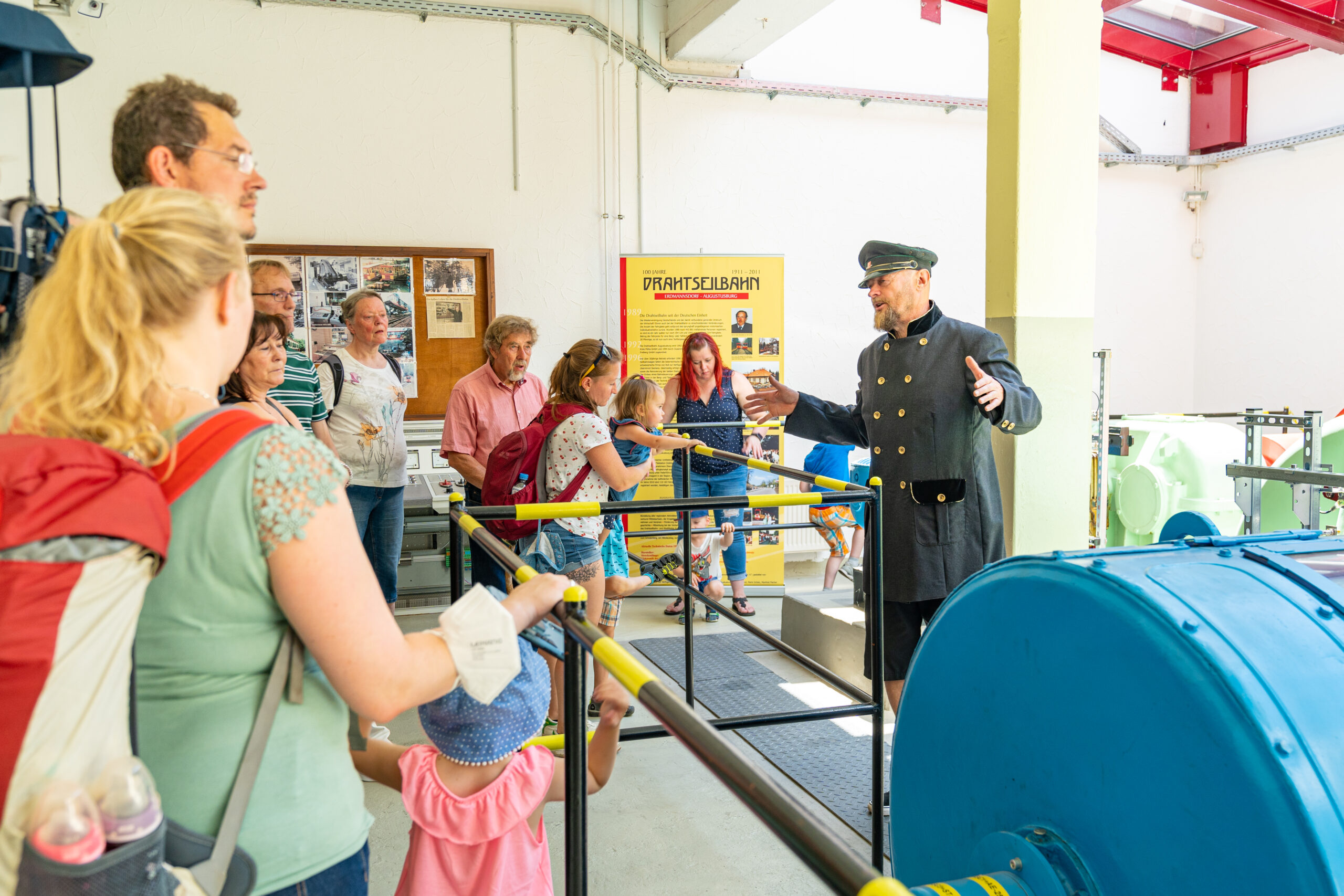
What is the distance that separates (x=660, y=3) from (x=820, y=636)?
4.23 m

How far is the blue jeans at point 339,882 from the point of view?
96cm

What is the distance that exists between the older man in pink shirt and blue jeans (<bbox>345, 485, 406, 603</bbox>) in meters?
0.34

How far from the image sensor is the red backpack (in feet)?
9.95

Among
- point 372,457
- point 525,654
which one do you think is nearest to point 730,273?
point 372,457

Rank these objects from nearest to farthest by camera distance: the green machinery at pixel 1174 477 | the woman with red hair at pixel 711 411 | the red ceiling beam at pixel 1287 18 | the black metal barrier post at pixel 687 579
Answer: the black metal barrier post at pixel 687 579, the woman with red hair at pixel 711 411, the green machinery at pixel 1174 477, the red ceiling beam at pixel 1287 18

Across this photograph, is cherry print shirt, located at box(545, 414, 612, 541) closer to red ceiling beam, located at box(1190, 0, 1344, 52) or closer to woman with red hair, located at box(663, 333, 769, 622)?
woman with red hair, located at box(663, 333, 769, 622)

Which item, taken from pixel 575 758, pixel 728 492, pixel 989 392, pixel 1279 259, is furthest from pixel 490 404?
pixel 1279 259

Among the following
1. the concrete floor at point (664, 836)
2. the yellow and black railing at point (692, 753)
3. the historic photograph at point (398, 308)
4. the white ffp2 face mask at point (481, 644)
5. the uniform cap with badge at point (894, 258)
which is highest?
the historic photograph at point (398, 308)

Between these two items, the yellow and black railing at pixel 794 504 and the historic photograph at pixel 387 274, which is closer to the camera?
the yellow and black railing at pixel 794 504

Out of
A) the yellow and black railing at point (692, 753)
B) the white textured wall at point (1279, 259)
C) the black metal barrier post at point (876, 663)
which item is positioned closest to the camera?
the yellow and black railing at point (692, 753)

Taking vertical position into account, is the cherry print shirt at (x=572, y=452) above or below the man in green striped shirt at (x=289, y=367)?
below

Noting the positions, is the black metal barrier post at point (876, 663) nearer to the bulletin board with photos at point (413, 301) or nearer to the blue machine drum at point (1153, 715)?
the blue machine drum at point (1153, 715)

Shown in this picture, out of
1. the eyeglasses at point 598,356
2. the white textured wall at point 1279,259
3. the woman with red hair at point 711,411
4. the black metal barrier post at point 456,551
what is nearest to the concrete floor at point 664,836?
the black metal barrier post at point 456,551

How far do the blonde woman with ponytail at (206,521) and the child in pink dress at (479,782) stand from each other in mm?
520
